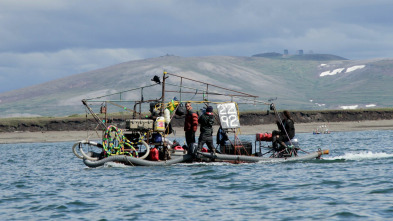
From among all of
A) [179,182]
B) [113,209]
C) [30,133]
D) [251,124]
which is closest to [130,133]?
[179,182]

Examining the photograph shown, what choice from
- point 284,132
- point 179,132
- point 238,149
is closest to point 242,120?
point 179,132

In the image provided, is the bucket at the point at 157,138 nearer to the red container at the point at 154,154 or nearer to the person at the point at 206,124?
the red container at the point at 154,154

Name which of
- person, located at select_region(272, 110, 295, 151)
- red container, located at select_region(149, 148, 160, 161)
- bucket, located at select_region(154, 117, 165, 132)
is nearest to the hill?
red container, located at select_region(149, 148, 160, 161)

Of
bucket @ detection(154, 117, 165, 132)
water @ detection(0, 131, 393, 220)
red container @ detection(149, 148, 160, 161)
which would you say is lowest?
water @ detection(0, 131, 393, 220)

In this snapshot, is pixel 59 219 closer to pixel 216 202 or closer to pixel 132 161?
pixel 216 202

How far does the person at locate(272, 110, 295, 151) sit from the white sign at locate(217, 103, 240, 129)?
178 centimetres

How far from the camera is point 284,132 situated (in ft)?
84.6

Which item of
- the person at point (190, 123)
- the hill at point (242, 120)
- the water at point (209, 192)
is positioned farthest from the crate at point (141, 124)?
the hill at point (242, 120)

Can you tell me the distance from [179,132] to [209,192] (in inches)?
1955

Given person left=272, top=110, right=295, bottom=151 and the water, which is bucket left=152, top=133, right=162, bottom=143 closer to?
the water

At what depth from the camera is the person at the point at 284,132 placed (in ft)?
83.5

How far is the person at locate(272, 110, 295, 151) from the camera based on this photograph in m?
25.4

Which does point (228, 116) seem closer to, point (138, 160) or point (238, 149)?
point (238, 149)

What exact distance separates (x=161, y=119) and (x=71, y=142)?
35.5 metres
